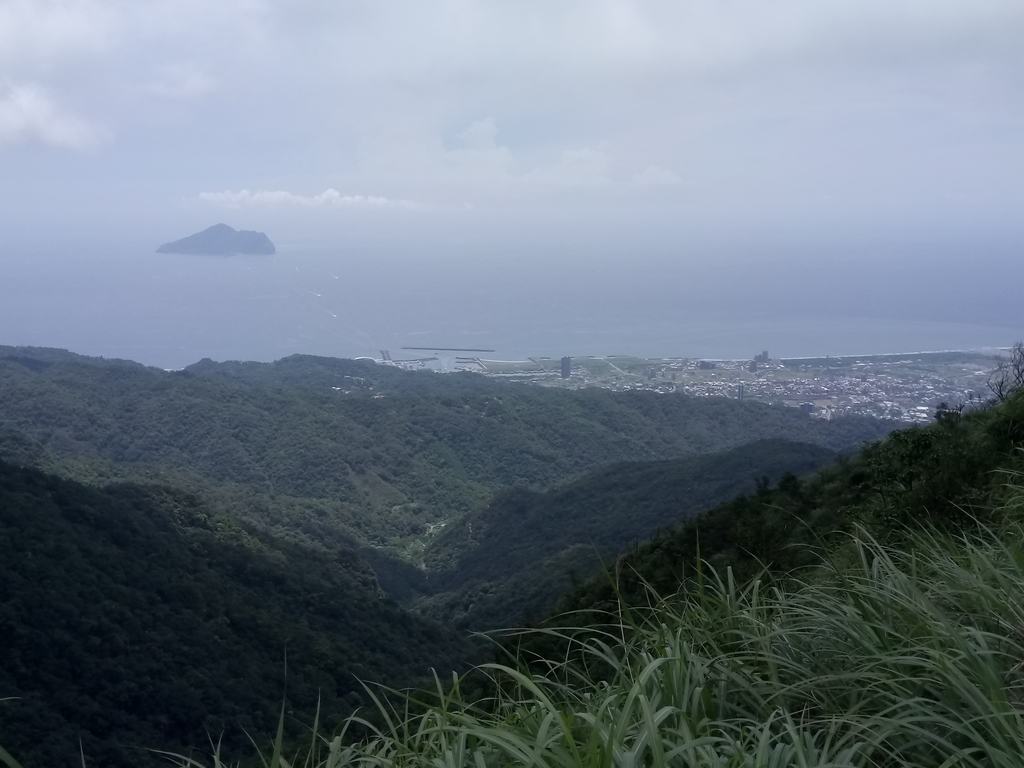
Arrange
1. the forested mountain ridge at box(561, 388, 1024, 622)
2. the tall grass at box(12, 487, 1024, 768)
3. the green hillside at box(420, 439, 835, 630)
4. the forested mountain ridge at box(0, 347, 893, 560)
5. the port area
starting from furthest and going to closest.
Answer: the forested mountain ridge at box(0, 347, 893, 560)
the port area
the green hillside at box(420, 439, 835, 630)
the forested mountain ridge at box(561, 388, 1024, 622)
the tall grass at box(12, 487, 1024, 768)

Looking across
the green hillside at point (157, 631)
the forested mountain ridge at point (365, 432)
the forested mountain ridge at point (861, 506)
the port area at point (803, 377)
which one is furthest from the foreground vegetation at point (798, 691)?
the forested mountain ridge at point (365, 432)

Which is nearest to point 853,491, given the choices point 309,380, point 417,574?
point 417,574

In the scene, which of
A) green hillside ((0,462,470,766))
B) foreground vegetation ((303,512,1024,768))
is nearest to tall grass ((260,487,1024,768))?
foreground vegetation ((303,512,1024,768))

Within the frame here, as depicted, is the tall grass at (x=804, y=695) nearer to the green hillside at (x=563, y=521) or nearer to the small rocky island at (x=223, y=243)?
the green hillside at (x=563, y=521)

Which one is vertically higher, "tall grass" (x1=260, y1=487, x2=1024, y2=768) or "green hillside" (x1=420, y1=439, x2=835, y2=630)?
"tall grass" (x1=260, y1=487, x2=1024, y2=768)

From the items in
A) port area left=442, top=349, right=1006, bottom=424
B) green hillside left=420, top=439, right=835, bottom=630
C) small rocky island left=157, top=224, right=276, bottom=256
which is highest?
small rocky island left=157, top=224, right=276, bottom=256

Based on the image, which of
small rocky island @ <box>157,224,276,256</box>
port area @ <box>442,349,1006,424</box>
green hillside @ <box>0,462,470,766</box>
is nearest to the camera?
green hillside @ <box>0,462,470,766</box>

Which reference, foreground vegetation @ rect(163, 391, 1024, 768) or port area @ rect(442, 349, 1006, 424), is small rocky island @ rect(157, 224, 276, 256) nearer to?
port area @ rect(442, 349, 1006, 424)
